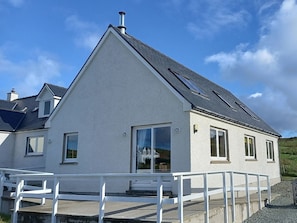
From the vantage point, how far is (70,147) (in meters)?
15.1

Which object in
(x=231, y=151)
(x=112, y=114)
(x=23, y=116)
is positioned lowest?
(x=231, y=151)

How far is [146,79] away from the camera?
12.9 meters

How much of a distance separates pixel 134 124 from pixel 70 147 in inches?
167

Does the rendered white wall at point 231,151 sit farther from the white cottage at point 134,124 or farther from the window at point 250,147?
the window at point 250,147

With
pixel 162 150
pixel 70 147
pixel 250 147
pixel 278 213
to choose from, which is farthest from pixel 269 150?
pixel 70 147

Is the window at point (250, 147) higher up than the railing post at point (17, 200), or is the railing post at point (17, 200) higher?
the window at point (250, 147)

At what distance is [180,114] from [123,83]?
3408 mm

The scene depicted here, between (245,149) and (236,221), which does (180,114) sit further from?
(245,149)

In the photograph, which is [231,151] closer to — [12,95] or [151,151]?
[151,151]

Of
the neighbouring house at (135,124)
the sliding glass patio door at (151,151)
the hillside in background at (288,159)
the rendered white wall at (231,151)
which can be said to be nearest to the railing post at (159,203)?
the neighbouring house at (135,124)

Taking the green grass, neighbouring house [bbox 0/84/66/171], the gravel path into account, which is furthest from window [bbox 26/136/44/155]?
the gravel path

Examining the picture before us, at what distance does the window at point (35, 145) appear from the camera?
1883cm

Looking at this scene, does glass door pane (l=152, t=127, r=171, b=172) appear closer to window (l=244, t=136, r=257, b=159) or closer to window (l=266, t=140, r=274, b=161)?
window (l=244, t=136, r=257, b=159)

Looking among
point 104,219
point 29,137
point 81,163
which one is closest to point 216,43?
point 81,163
